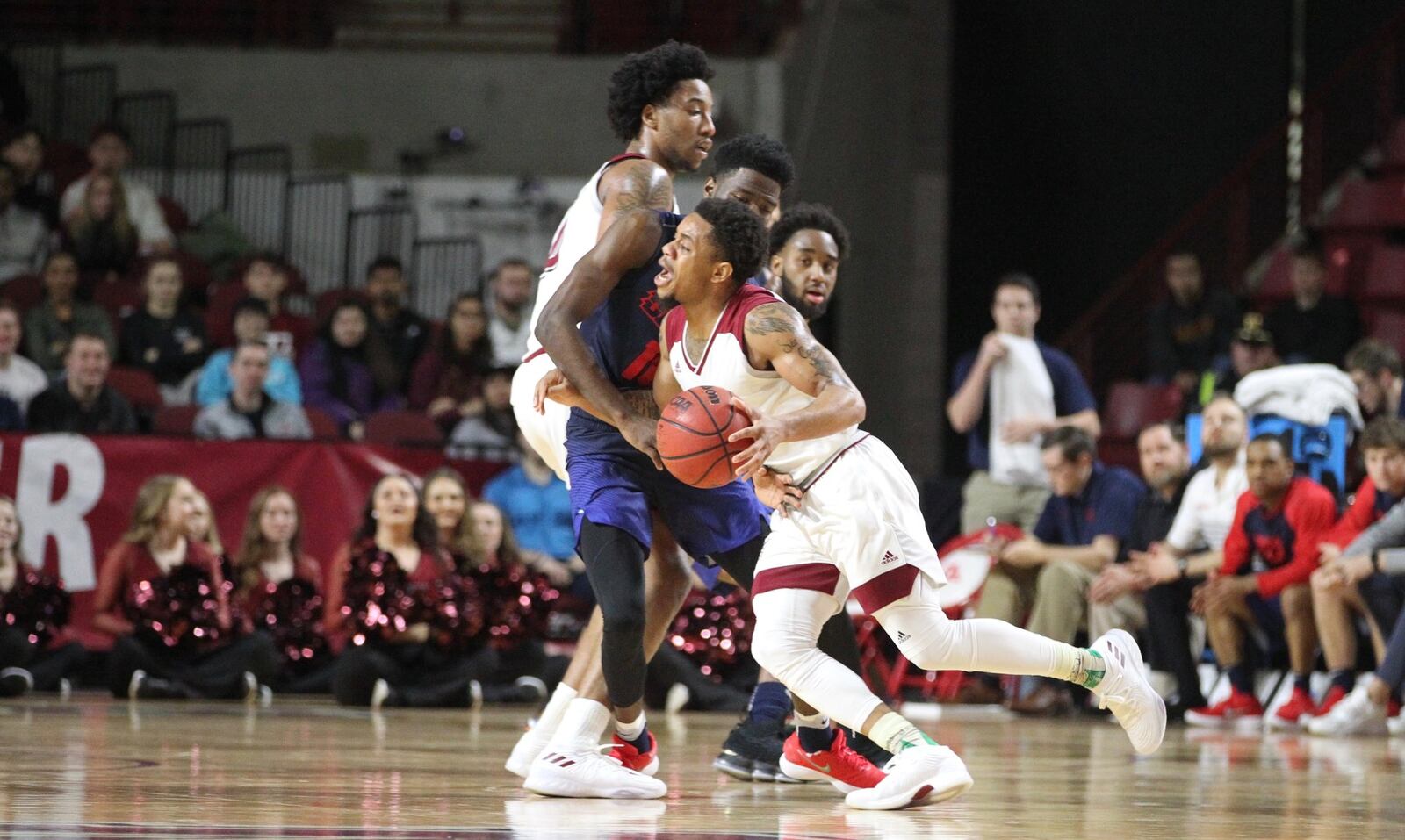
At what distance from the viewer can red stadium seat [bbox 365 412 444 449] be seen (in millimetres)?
10891

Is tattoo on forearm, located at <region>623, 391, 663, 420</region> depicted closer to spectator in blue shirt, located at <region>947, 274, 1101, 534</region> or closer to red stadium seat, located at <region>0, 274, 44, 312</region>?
spectator in blue shirt, located at <region>947, 274, 1101, 534</region>

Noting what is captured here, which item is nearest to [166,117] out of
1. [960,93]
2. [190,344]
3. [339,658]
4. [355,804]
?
[190,344]

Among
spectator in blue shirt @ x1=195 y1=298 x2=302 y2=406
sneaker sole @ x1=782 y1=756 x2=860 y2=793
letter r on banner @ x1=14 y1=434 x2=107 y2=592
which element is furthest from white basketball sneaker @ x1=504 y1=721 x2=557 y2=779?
spectator in blue shirt @ x1=195 y1=298 x2=302 y2=406

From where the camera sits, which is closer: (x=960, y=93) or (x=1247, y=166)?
(x=1247, y=166)

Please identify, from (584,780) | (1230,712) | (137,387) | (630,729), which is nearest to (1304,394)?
(1230,712)

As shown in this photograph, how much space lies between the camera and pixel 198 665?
29.4 feet

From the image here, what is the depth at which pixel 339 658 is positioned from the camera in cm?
885

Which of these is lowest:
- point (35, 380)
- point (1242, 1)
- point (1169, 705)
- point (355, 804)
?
point (1169, 705)

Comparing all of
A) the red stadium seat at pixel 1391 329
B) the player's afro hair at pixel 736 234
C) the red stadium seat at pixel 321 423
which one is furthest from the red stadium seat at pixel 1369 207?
the player's afro hair at pixel 736 234

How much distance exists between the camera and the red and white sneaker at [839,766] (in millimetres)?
4797

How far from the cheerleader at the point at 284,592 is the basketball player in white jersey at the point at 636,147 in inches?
170

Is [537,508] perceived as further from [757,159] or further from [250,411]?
[757,159]

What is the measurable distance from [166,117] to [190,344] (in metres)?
4.03

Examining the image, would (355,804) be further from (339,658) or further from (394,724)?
(339,658)
